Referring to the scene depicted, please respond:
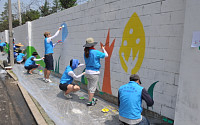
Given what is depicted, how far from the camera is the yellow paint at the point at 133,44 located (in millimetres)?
3338

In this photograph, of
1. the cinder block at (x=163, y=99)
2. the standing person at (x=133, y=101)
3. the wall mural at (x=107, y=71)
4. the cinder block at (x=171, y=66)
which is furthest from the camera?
the wall mural at (x=107, y=71)

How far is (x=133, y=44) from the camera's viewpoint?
350 cm

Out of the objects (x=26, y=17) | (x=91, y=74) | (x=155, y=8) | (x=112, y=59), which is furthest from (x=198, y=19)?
(x=26, y=17)

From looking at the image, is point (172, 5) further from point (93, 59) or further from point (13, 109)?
point (13, 109)

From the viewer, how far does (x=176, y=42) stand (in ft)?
8.96

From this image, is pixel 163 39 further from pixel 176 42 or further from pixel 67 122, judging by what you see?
pixel 67 122

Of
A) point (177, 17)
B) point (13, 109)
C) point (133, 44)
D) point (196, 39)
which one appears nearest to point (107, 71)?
point (133, 44)

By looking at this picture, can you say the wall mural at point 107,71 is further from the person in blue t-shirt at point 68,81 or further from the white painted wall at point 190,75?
the white painted wall at point 190,75

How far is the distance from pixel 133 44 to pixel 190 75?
1.47 meters

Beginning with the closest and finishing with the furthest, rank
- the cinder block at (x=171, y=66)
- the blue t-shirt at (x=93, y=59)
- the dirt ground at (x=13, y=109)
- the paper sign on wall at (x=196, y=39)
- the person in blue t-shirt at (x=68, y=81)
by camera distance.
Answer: the paper sign on wall at (x=196, y=39) → the cinder block at (x=171, y=66) → the dirt ground at (x=13, y=109) → the blue t-shirt at (x=93, y=59) → the person in blue t-shirt at (x=68, y=81)

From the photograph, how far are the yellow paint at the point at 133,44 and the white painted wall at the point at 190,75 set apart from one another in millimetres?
1056

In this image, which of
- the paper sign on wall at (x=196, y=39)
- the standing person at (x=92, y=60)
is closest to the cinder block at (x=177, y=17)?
the paper sign on wall at (x=196, y=39)

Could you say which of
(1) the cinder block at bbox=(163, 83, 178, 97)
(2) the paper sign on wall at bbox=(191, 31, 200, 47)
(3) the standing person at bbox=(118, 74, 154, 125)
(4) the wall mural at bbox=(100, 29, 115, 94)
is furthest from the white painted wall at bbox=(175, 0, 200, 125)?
(4) the wall mural at bbox=(100, 29, 115, 94)

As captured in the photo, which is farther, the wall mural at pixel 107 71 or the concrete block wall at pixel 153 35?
the wall mural at pixel 107 71
